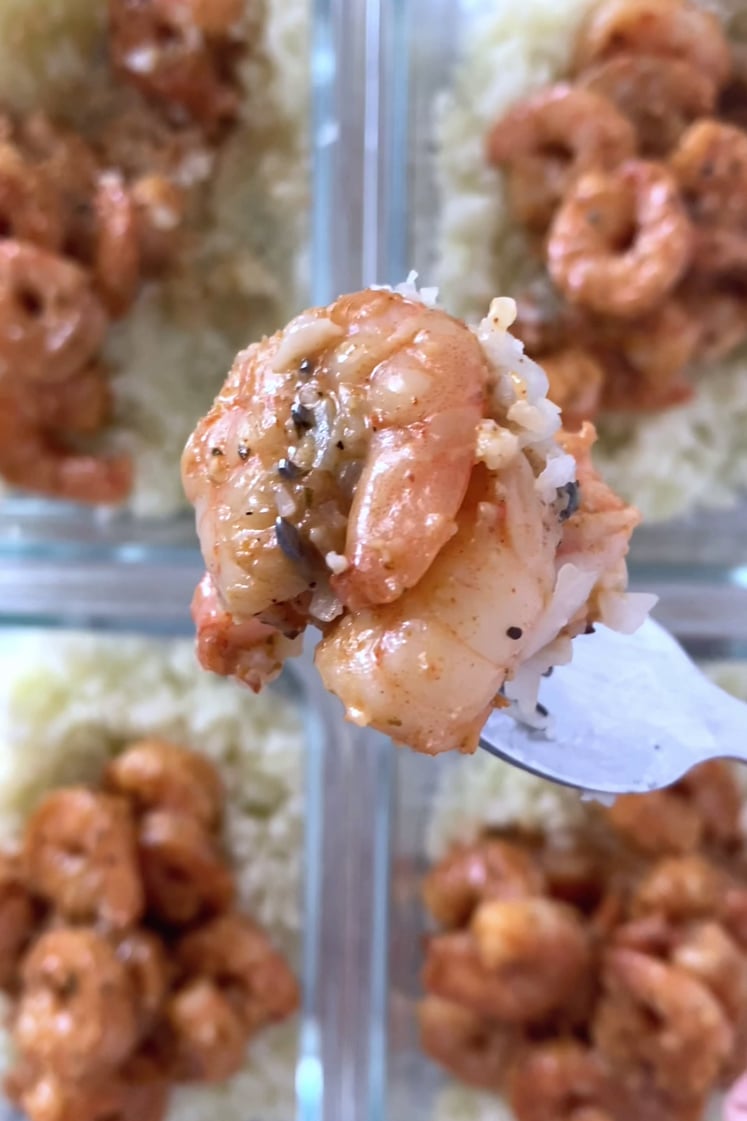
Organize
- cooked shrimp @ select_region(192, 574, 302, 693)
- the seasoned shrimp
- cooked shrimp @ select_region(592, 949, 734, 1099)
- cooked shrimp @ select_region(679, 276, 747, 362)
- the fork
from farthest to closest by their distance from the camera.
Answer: cooked shrimp @ select_region(679, 276, 747, 362) → cooked shrimp @ select_region(592, 949, 734, 1099) → the fork → cooked shrimp @ select_region(192, 574, 302, 693) → the seasoned shrimp

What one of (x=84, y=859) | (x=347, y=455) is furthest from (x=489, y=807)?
(x=347, y=455)

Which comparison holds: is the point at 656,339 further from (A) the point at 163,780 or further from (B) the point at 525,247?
(A) the point at 163,780

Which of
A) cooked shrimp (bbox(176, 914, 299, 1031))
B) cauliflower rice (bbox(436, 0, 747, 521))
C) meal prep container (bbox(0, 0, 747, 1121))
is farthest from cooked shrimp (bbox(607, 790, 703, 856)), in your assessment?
cooked shrimp (bbox(176, 914, 299, 1031))

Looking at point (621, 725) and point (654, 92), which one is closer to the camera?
point (621, 725)

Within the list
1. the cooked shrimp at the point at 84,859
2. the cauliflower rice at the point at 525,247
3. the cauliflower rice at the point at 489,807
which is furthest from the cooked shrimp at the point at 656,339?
the cooked shrimp at the point at 84,859

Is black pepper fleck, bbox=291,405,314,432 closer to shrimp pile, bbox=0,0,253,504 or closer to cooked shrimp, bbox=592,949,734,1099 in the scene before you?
shrimp pile, bbox=0,0,253,504

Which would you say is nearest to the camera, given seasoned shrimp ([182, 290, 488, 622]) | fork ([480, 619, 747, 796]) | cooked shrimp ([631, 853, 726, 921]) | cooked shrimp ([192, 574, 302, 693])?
seasoned shrimp ([182, 290, 488, 622])

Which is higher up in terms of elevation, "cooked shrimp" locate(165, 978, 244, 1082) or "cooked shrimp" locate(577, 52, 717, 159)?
"cooked shrimp" locate(577, 52, 717, 159)
